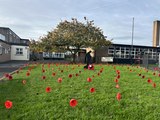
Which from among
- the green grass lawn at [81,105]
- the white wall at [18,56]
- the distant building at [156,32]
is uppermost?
the distant building at [156,32]

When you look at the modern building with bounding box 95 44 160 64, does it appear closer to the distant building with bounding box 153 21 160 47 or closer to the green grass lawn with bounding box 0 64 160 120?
the distant building with bounding box 153 21 160 47

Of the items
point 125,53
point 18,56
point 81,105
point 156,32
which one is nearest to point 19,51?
point 18,56

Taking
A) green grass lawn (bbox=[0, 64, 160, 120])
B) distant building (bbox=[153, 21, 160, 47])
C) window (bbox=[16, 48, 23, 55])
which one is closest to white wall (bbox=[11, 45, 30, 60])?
window (bbox=[16, 48, 23, 55])

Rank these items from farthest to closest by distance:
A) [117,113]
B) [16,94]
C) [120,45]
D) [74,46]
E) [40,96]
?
[120,45]
[74,46]
[16,94]
[40,96]
[117,113]

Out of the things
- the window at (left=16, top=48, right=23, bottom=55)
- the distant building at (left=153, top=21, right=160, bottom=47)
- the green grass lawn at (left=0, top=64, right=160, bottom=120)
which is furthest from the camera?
the distant building at (left=153, top=21, right=160, bottom=47)

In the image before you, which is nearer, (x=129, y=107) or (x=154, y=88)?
(x=129, y=107)

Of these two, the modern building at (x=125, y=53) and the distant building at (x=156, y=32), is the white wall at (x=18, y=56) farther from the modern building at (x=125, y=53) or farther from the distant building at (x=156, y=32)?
the distant building at (x=156, y=32)

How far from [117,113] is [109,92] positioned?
5.05 ft

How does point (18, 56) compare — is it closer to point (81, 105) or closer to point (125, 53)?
point (125, 53)

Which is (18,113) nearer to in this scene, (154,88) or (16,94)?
(16,94)

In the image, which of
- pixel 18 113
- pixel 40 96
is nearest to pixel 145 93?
pixel 40 96

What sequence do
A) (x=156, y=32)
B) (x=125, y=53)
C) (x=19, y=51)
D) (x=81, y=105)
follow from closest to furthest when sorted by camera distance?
1. (x=81, y=105)
2. (x=125, y=53)
3. (x=19, y=51)
4. (x=156, y=32)

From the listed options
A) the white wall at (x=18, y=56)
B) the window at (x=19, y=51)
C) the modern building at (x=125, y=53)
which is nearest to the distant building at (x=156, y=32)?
the modern building at (x=125, y=53)

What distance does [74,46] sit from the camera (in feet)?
93.5
